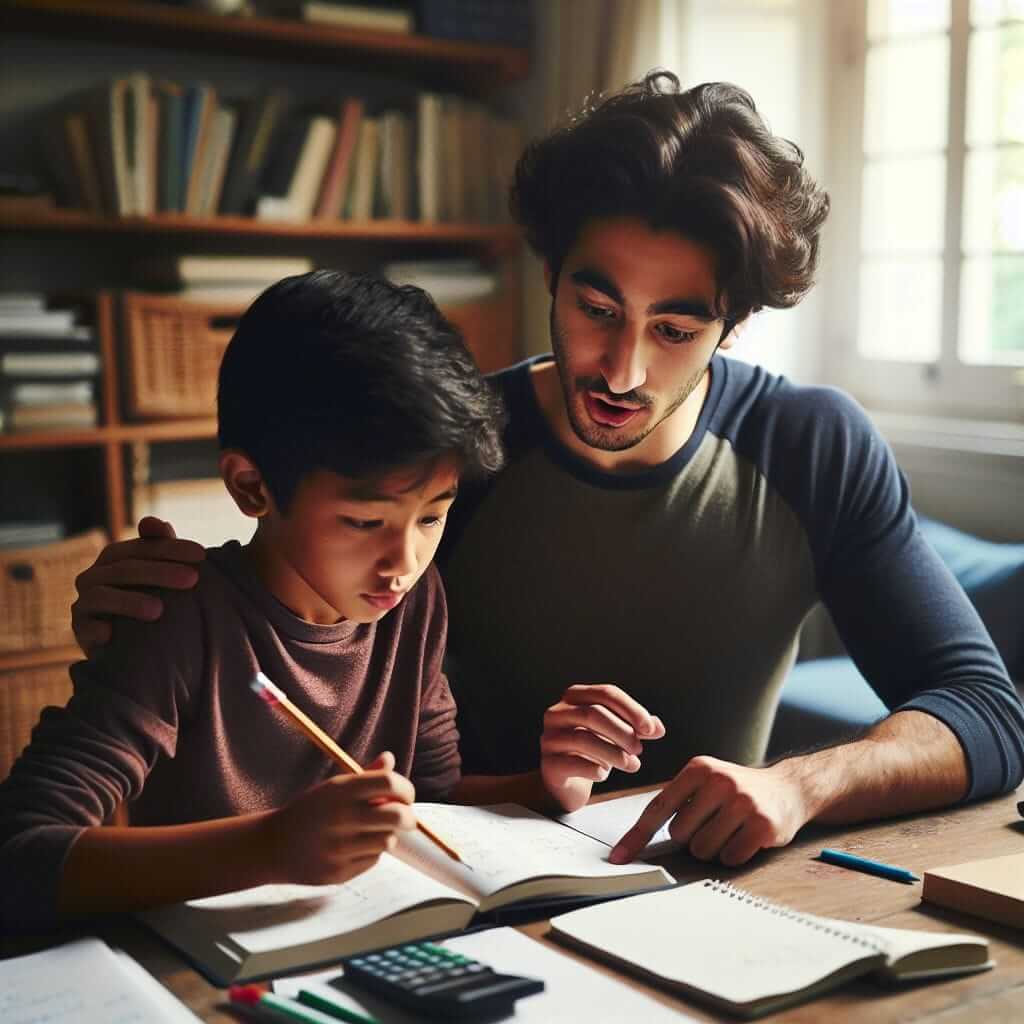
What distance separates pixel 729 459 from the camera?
165 cm

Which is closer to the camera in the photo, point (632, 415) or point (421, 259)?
point (632, 415)

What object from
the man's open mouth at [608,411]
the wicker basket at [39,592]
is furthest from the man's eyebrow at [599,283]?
the wicker basket at [39,592]

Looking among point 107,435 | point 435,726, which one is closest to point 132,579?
point 435,726

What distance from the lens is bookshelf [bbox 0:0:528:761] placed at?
302cm

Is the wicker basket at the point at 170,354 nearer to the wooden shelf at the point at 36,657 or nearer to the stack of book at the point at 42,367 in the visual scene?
the stack of book at the point at 42,367

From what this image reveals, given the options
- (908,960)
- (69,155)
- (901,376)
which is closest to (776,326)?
(901,376)

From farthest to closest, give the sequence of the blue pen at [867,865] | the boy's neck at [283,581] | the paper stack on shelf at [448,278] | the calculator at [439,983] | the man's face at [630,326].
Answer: the paper stack on shelf at [448,278] < the man's face at [630,326] < the boy's neck at [283,581] < the blue pen at [867,865] < the calculator at [439,983]

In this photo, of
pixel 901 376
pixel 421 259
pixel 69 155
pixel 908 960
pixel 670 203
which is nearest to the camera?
pixel 908 960

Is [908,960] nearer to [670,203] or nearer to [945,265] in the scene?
[670,203]

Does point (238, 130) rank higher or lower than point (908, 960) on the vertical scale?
higher

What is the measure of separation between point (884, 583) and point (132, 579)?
2.71ft

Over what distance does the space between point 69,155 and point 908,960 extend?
273cm

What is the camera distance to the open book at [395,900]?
0.91 metres

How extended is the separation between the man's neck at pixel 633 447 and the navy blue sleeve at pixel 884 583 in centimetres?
8
